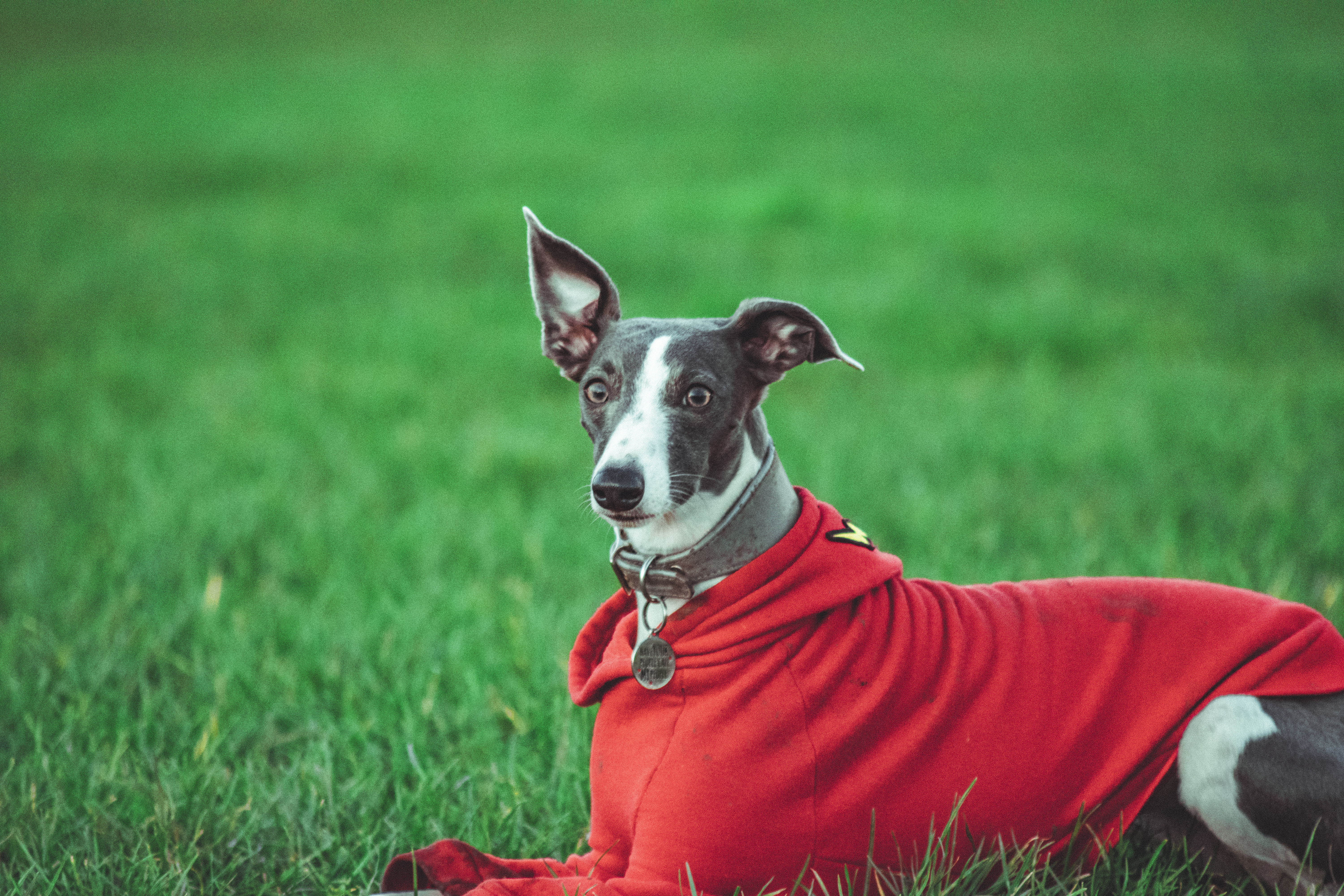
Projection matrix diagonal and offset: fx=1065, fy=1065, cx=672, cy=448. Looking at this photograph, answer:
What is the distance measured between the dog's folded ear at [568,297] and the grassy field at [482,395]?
3.76 ft

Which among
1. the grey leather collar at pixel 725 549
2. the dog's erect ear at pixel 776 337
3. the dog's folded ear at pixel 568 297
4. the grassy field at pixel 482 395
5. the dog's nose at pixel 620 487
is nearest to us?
the dog's nose at pixel 620 487

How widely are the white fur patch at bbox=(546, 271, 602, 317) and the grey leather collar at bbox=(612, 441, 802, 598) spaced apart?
2.07 feet

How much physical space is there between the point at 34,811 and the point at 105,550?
77.4 inches

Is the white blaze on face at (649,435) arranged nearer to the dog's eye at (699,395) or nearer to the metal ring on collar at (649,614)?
the dog's eye at (699,395)

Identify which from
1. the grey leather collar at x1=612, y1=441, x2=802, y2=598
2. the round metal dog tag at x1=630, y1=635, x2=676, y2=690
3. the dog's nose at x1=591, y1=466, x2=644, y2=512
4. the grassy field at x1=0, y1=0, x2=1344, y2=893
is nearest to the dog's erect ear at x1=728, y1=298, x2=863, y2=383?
the grey leather collar at x1=612, y1=441, x2=802, y2=598

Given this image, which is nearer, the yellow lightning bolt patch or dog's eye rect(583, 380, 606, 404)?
the yellow lightning bolt patch

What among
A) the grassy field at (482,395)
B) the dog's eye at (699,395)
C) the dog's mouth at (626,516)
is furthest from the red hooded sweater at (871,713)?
the grassy field at (482,395)

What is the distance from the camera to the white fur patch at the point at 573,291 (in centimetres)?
253

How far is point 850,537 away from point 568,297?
0.89 metres

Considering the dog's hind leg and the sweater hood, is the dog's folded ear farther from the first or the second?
the dog's hind leg

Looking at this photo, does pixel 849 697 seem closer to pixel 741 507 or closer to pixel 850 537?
pixel 850 537

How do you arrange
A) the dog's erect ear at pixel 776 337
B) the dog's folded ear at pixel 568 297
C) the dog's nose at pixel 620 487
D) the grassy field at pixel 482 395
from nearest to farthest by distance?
the dog's nose at pixel 620 487 < the dog's erect ear at pixel 776 337 < the dog's folded ear at pixel 568 297 < the grassy field at pixel 482 395

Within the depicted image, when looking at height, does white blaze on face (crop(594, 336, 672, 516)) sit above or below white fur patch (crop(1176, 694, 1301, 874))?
above

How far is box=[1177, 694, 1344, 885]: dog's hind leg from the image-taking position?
2.08 meters
